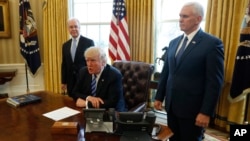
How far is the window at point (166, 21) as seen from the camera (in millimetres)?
3312

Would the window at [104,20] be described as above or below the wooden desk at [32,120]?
above

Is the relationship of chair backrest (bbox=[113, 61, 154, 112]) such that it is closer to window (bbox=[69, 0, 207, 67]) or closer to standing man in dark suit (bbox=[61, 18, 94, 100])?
standing man in dark suit (bbox=[61, 18, 94, 100])

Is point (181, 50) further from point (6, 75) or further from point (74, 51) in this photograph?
point (6, 75)

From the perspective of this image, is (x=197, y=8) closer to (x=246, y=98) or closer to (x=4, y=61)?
(x=246, y=98)

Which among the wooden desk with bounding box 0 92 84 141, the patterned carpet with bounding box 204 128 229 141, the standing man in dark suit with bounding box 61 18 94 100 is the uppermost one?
the standing man in dark suit with bounding box 61 18 94 100

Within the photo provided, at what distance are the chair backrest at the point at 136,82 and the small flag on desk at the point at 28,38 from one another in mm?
2257

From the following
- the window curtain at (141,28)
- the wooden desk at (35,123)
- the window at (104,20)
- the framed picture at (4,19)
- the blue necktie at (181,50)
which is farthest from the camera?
the framed picture at (4,19)

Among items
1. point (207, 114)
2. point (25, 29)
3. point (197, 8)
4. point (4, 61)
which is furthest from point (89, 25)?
point (207, 114)

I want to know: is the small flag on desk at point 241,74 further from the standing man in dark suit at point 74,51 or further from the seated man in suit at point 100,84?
the standing man in dark suit at point 74,51

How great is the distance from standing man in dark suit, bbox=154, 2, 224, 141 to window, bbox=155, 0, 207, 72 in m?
1.67

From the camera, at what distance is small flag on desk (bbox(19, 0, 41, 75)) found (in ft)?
12.4

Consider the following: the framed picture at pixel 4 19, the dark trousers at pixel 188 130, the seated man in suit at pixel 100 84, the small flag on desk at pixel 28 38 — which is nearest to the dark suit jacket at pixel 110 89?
the seated man in suit at pixel 100 84

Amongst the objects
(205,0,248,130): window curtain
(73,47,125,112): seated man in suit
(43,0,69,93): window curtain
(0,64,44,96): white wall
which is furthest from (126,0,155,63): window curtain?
(0,64,44,96): white wall

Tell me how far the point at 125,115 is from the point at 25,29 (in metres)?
3.22
